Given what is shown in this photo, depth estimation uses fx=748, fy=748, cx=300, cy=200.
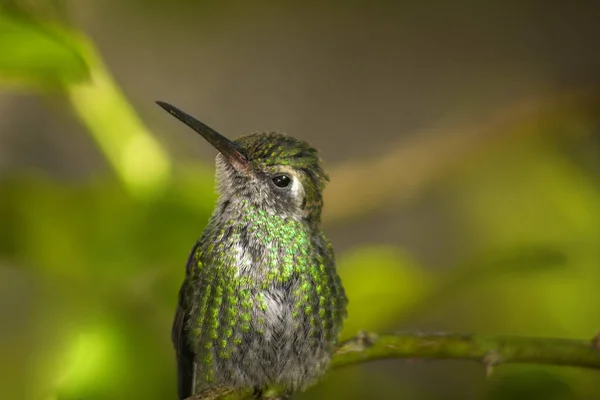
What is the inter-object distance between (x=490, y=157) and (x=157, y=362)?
5.37ft

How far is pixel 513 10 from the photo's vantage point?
313 centimetres

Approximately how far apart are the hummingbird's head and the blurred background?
16cm

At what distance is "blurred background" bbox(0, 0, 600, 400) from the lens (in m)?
1.28

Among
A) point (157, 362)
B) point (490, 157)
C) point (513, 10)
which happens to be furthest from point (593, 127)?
point (157, 362)

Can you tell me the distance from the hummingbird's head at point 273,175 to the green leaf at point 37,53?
28 centimetres

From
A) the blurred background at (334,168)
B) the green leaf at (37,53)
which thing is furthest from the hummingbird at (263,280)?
the green leaf at (37,53)

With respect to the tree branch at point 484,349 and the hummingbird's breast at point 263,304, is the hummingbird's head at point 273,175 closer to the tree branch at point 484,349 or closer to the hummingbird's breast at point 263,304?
the hummingbird's breast at point 263,304

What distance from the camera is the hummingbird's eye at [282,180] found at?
123 centimetres

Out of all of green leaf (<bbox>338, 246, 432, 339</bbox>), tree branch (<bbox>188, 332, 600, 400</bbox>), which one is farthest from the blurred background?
tree branch (<bbox>188, 332, 600, 400</bbox>)

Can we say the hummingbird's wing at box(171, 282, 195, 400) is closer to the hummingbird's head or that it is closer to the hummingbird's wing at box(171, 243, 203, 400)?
the hummingbird's wing at box(171, 243, 203, 400)

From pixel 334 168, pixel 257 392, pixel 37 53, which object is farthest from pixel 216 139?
pixel 334 168

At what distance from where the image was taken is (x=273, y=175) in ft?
4.04

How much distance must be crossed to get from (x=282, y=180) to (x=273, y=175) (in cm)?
2

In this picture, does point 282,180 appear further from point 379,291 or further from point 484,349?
point 484,349
